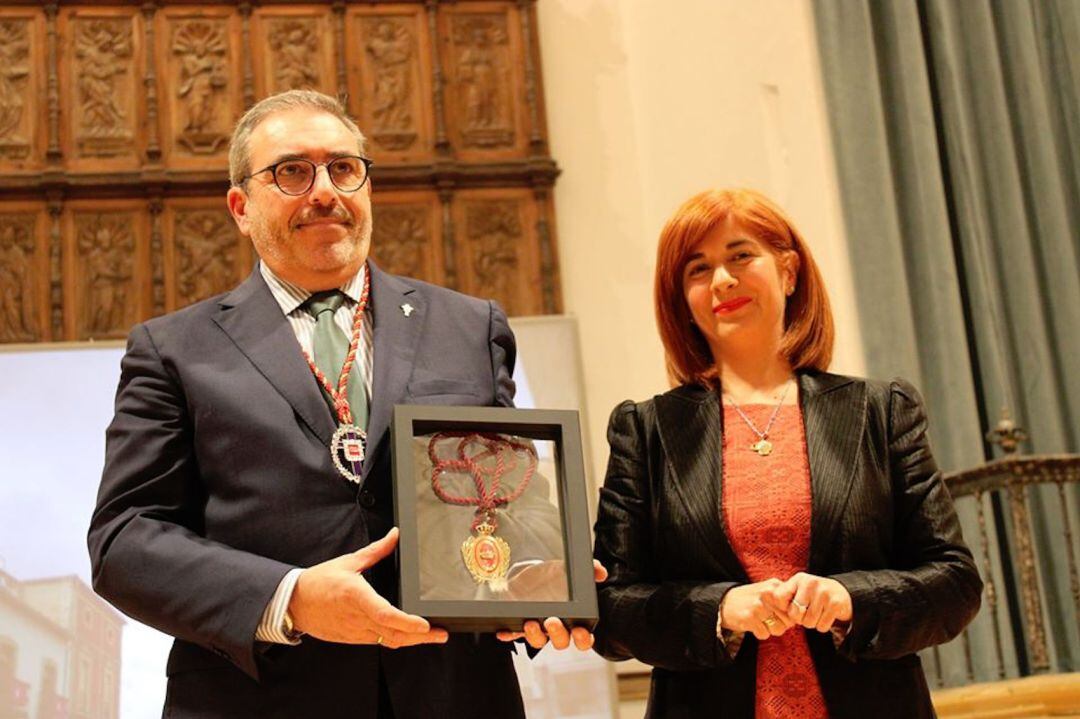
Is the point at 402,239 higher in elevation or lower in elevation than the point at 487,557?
higher

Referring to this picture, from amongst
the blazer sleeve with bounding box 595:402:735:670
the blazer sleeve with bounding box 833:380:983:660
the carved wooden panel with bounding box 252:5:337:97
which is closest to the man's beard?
the blazer sleeve with bounding box 595:402:735:670

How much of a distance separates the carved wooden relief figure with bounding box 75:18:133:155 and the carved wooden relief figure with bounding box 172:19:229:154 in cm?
27

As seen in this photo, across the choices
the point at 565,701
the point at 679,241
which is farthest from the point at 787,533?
the point at 565,701

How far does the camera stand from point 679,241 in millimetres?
2598

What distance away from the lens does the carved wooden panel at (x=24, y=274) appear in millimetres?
7062

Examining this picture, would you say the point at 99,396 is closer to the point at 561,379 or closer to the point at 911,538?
the point at 561,379

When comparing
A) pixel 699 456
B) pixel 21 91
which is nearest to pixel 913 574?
pixel 699 456

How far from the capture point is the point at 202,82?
24.5 feet

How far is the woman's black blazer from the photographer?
2.31 m

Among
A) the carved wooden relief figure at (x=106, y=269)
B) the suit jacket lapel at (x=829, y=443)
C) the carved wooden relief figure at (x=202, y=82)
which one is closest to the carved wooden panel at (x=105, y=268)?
the carved wooden relief figure at (x=106, y=269)

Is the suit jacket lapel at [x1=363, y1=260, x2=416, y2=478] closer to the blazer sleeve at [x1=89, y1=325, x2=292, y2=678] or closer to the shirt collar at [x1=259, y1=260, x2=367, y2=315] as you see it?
the shirt collar at [x1=259, y1=260, x2=367, y2=315]

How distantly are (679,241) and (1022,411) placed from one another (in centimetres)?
445

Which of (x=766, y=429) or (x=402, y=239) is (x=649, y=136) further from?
(x=766, y=429)

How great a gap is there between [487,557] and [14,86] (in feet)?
19.9
